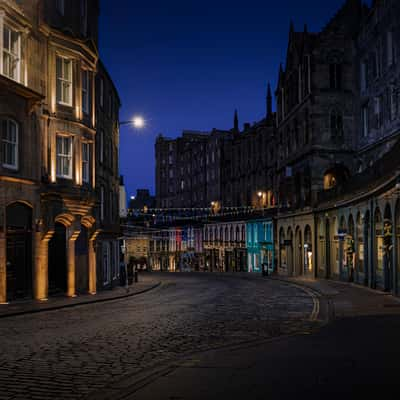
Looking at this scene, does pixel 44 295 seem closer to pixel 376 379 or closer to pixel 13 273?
pixel 13 273

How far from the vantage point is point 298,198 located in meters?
56.8

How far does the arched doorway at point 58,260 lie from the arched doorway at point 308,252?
27.5 metres

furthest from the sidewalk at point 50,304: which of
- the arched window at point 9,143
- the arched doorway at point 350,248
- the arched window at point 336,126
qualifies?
the arched window at point 336,126

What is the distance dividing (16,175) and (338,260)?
89.7ft

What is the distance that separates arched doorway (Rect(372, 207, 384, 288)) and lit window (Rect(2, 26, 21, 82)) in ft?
65.0

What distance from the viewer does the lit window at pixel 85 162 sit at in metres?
31.1

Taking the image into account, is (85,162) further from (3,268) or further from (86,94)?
(3,268)

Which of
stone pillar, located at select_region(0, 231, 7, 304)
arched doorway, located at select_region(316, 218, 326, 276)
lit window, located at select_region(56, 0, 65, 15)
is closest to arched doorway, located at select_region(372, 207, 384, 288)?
arched doorway, located at select_region(316, 218, 326, 276)

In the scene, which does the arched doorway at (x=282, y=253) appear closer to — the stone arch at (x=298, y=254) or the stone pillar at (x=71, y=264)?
the stone arch at (x=298, y=254)

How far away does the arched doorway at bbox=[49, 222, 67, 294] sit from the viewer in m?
29.1

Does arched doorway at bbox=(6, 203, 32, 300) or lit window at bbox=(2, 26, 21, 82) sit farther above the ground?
lit window at bbox=(2, 26, 21, 82)

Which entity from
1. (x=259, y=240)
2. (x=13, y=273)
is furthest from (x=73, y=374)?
(x=259, y=240)

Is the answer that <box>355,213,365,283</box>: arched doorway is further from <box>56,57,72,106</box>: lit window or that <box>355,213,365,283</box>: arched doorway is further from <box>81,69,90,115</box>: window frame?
<box>56,57,72,106</box>: lit window

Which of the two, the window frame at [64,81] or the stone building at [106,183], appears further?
the stone building at [106,183]
